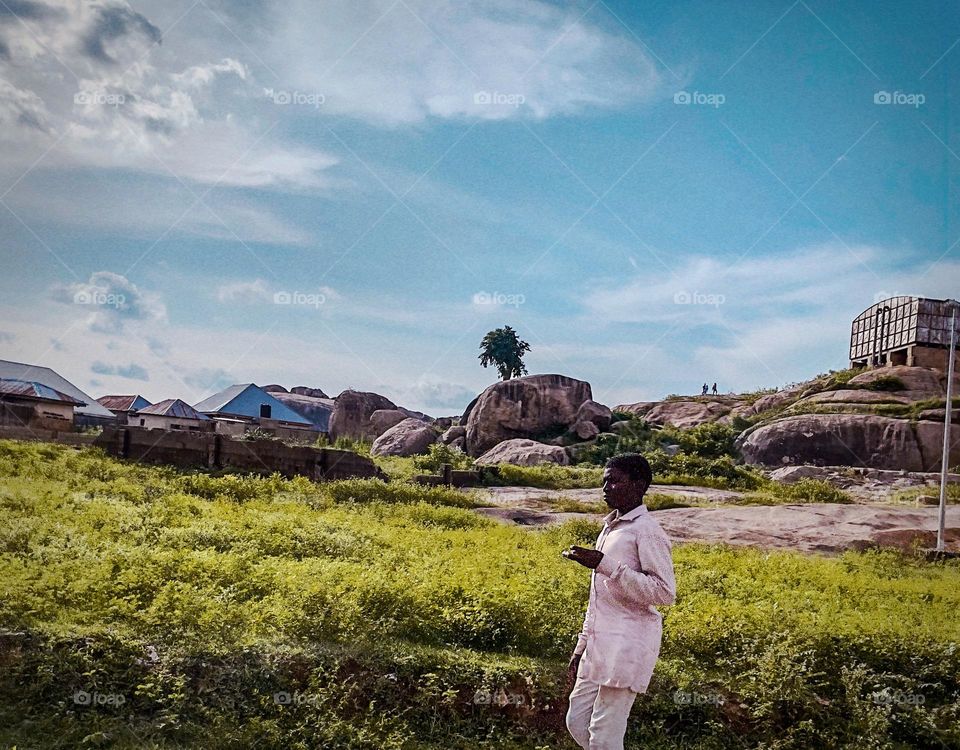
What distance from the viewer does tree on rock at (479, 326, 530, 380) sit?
13422 millimetres

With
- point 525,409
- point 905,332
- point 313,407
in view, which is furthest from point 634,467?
point 313,407

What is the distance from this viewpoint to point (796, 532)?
745 centimetres

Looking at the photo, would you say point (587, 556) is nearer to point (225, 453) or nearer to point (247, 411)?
point (225, 453)

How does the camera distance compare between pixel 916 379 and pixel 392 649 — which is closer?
pixel 392 649

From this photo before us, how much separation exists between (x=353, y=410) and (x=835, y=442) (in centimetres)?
1228

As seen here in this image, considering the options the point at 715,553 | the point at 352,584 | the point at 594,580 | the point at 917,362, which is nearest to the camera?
the point at 594,580

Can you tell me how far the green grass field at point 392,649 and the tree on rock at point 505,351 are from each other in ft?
25.3

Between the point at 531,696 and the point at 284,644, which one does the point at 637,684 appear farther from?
the point at 284,644

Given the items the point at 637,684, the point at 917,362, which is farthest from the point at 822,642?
the point at 917,362

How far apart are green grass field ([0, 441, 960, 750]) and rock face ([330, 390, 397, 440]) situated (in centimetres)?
1363

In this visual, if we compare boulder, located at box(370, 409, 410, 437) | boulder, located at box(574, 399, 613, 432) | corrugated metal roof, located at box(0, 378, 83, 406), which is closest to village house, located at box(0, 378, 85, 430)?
corrugated metal roof, located at box(0, 378, 83, 406)

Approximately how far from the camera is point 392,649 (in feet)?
13.3

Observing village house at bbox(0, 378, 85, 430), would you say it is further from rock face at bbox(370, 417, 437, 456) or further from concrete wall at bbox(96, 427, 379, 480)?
rock face at bbox(370, 417, 437, 456)

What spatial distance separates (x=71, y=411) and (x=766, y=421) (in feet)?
30.4
